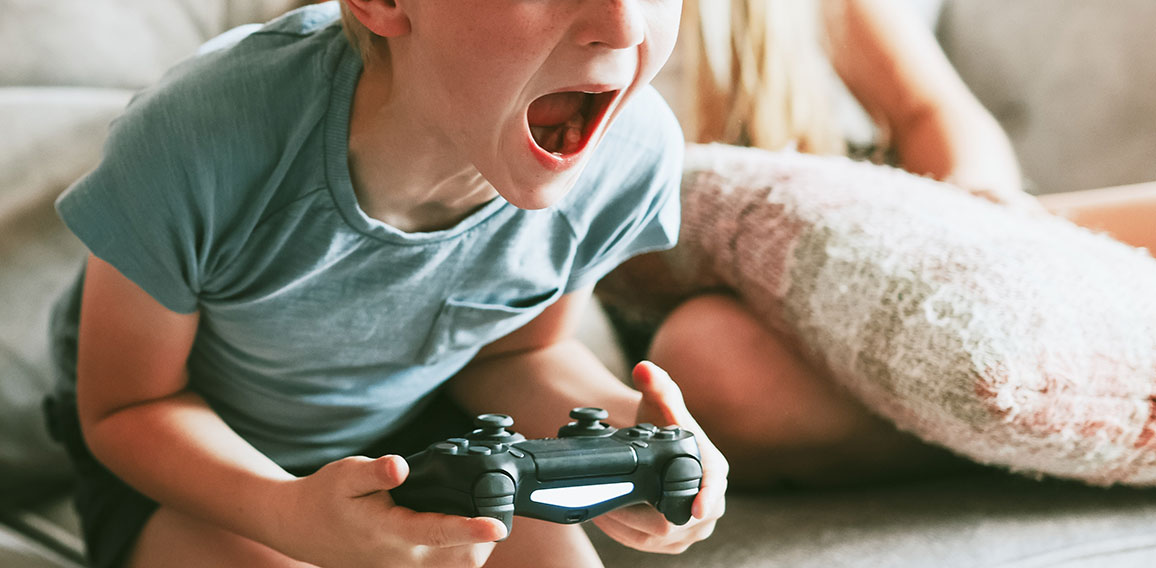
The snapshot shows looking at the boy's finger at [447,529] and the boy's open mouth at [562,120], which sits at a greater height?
the boy's open mouth at [562,120]

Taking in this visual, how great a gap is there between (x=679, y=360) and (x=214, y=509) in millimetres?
328

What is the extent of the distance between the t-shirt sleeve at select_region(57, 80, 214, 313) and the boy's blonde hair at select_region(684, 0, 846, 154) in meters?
0.62

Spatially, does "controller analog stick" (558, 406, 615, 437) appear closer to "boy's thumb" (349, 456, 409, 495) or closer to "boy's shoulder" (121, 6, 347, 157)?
"boy's thumb" (349, 456, 409, 495)

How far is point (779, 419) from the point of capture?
684mm

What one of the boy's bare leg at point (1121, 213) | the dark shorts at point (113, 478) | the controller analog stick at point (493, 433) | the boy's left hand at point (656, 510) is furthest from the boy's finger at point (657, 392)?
the boy's bare leg at point (1121, 213)

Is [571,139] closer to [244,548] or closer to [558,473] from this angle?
[558,473]

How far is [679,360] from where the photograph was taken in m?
0.72

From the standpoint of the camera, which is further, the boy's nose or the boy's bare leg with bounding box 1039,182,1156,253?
the boy's bare leg with bounding box 1039,182,1156,253

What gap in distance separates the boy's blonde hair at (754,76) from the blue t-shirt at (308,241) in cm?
36

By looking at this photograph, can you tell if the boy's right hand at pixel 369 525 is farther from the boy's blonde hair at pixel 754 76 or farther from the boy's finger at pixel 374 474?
the boy's blonde hair at pixel 754 76

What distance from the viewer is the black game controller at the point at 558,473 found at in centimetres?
44

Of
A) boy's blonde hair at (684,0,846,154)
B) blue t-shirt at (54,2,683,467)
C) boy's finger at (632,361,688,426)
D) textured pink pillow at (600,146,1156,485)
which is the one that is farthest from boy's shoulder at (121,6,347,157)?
boy's blonde hair at (684,0,846,154)

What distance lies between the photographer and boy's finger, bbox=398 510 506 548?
0.44 meters

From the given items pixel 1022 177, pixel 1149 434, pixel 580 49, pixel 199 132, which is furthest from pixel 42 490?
pixel 1022 177
